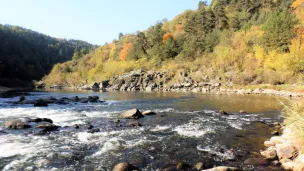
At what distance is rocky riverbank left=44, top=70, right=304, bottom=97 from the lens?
47.3 m

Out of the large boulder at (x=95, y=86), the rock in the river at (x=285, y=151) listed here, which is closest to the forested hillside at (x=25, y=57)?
the large boulder at (x=95, y=86)

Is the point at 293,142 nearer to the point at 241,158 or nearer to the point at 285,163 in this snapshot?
the point at 285,163

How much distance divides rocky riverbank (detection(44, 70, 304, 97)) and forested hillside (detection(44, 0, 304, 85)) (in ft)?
7.78

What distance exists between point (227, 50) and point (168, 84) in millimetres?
16754

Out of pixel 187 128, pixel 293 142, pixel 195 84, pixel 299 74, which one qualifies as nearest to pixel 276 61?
pixel 299 74

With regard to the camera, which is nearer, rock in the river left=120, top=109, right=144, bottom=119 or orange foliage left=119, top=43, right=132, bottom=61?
rock in the river left=120, top=109, right=144, bottom=119

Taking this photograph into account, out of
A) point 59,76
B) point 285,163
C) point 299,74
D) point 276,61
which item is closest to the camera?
point 285,163

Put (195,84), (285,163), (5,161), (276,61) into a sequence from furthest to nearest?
(195,84) < (276,61) < (5,161) < (285,163)

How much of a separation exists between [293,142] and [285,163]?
4.05 ft

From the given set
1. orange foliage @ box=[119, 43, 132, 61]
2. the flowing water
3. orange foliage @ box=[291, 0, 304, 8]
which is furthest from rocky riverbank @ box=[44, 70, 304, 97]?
orange foliage @ box=[291, 0, 304, 8]

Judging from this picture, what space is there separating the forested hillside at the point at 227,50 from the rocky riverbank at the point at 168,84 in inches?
93.4

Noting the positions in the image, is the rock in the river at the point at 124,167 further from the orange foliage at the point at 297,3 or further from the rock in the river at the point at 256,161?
the orange foliage at the point at 297,3

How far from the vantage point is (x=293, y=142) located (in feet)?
33.2

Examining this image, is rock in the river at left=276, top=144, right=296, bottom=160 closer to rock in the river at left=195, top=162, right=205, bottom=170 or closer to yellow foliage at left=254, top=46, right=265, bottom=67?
rock in the river at left=195, top=162, right=205, bottom=170
